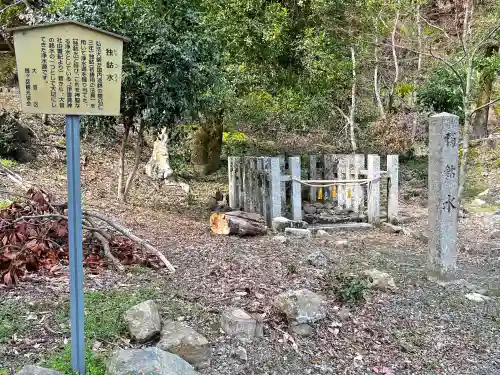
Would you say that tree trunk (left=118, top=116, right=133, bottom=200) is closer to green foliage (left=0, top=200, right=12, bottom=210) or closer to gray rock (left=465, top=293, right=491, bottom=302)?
green foliage (left=0, top=200, right=12, bottom=210)

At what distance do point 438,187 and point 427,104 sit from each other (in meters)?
8.88

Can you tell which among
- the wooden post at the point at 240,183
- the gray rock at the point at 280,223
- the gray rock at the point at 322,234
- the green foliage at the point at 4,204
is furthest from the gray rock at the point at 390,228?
the green foliage at the point at 4,204

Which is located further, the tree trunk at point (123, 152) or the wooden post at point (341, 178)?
the wooden post at point (341, 178)

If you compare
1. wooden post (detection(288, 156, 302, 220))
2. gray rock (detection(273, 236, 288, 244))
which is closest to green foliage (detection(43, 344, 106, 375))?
gray rock (detection(273, 236, 288, 244))

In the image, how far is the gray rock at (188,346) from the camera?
312 centimetres

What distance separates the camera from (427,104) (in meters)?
13.1

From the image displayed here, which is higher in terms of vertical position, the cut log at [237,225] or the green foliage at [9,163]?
the green foliage at [9,163]

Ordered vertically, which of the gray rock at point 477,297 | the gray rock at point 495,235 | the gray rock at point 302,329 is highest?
the gray rock at point 495,235

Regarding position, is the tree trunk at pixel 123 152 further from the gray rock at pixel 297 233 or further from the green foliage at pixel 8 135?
the gray rock at pixel 297 233

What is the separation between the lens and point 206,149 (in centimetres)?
1280

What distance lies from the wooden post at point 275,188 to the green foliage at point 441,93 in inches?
267

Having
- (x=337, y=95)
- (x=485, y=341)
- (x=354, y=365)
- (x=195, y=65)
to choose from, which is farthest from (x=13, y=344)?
(x=337, y=95)

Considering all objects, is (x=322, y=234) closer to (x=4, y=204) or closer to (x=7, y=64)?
(x=4, y=204)

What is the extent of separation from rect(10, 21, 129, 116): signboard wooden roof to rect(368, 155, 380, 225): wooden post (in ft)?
19.3
